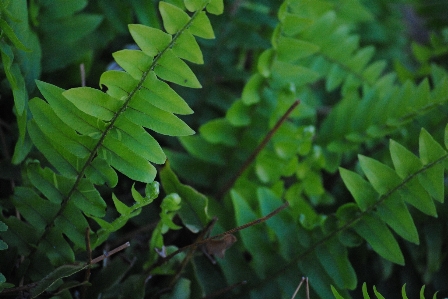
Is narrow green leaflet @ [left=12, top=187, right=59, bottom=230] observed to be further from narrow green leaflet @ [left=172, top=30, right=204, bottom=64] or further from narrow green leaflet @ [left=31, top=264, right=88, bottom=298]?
narrow green leaflet @ [left=172, top=30, right=204, bottom=64]

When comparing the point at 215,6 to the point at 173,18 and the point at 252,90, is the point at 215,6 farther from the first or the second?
the point at 252,90

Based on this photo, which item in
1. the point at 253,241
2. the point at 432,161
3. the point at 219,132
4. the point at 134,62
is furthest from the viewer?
the point at 219,132

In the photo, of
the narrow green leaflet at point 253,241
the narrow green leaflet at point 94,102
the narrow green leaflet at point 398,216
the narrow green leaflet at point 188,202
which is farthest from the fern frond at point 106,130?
the narrow green leaflet at point 398,216

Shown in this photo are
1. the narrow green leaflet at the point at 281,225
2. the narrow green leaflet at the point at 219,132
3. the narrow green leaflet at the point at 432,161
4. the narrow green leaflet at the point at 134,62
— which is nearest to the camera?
the narrow green leaflet at the point at 134,62

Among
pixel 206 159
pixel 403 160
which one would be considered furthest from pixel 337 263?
pixel 206 159

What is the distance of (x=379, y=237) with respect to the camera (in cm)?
68

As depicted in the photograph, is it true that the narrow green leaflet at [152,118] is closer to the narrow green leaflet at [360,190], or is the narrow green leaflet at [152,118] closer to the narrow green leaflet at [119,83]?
the narrow green leaflet at [119,83]

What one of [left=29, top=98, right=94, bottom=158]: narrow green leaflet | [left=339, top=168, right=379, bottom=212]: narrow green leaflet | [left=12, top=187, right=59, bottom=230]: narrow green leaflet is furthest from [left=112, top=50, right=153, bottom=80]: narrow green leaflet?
[left=339, top=168, right=379, bottom=212]: narrow green leaflet

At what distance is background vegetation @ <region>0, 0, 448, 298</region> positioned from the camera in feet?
1.83

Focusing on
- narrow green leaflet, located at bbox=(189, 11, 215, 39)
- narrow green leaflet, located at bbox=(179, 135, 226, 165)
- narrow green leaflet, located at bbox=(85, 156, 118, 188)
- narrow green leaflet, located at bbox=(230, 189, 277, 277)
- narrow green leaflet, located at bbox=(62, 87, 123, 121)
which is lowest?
narrow green leaflet, located at bbox=(230, 189, 277, 277)

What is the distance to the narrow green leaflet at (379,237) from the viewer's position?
67cm

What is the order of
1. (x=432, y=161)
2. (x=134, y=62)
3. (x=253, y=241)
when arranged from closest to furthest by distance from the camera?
(x=134, y=62), (x=432, y=161), (x=253, y=241)

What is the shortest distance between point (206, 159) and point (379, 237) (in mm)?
356

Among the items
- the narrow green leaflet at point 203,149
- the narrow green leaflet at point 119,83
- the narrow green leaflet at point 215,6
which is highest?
the narrow green leaflet at point 215,6
